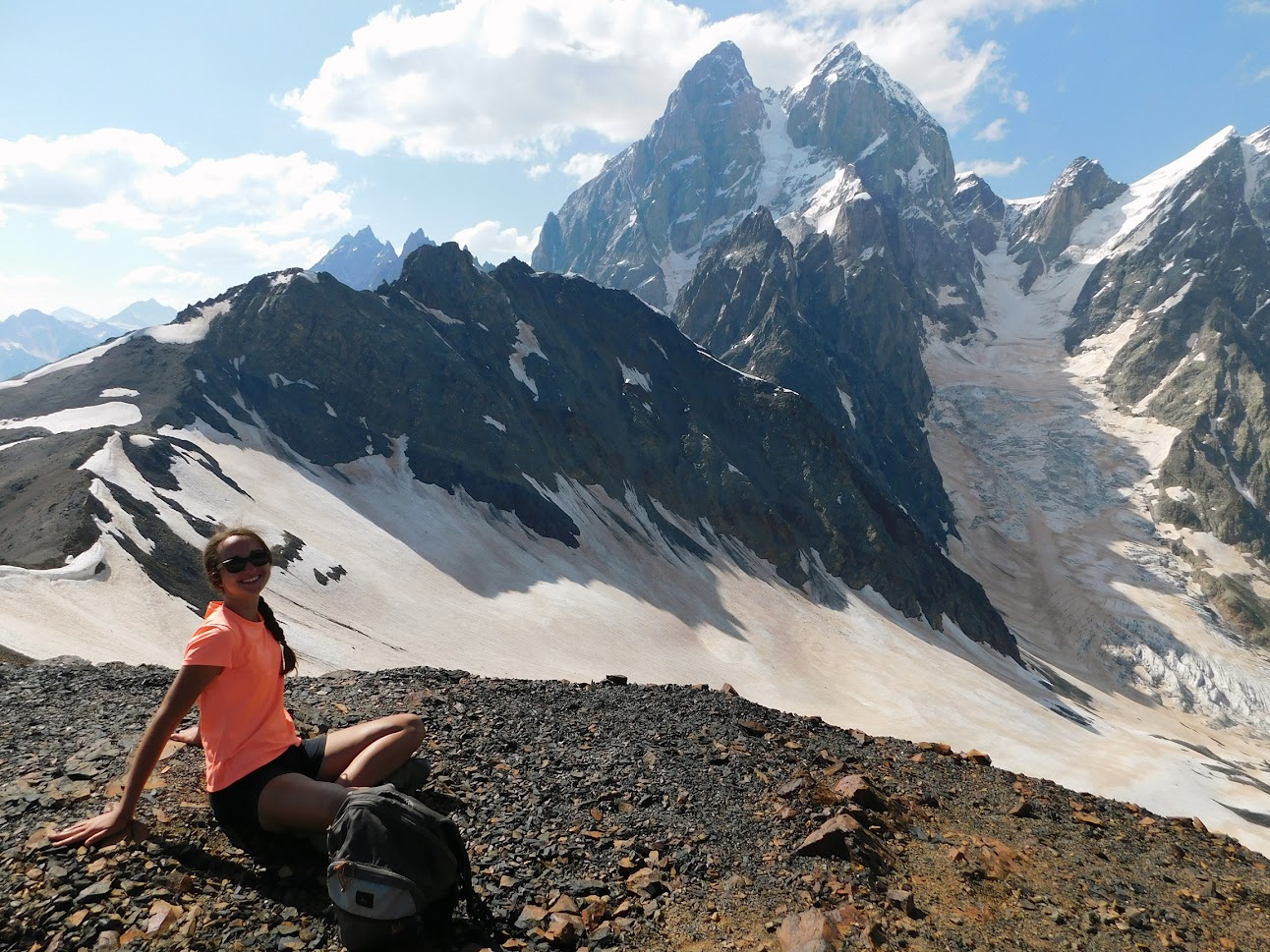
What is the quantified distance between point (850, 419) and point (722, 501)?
7549 cm

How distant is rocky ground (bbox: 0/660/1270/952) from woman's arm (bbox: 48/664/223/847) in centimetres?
16

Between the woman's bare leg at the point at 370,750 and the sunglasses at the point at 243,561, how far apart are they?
1854mm

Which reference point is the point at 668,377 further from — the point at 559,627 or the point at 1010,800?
the point at 1010,800

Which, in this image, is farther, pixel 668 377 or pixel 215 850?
pixel 668 377

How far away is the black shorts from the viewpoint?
6.50 m

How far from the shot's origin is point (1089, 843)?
32.9ft

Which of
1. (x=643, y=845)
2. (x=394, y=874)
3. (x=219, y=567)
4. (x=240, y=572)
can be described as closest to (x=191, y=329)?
(x=219, y=567)

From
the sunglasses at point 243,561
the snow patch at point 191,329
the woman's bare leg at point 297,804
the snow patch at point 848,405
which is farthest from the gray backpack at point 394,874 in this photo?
the snow patch at point 848,405

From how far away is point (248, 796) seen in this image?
6.50 meters

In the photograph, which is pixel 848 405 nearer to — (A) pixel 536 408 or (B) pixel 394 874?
(A) pixel 536 408

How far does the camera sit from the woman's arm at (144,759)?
6004 mm

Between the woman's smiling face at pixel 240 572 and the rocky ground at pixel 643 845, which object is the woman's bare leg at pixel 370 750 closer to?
the rocky ground at pixel 643 845

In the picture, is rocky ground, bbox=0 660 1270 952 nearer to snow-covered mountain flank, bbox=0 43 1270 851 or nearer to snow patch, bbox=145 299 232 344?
snow-covered mountain flank, bbox=0 43 1270 851

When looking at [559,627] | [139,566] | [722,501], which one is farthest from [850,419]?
[139,566]
